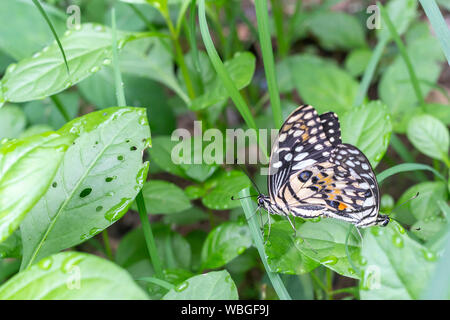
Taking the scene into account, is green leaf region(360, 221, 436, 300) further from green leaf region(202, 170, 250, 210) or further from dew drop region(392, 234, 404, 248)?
green leaf region(202, 170, 250, 210)

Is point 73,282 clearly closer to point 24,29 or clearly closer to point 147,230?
point 147,230

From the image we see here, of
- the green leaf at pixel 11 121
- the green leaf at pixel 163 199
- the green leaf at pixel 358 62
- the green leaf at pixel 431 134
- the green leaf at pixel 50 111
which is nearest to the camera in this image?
the green leaf at pixel 163 199

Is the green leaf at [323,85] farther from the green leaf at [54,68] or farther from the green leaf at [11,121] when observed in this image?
the green leaf at [11,121]

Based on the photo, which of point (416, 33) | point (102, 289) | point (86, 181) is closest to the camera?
point (102, 289)

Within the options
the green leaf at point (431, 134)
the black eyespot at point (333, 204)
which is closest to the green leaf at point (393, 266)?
the black eyespot at point (333, 204)
